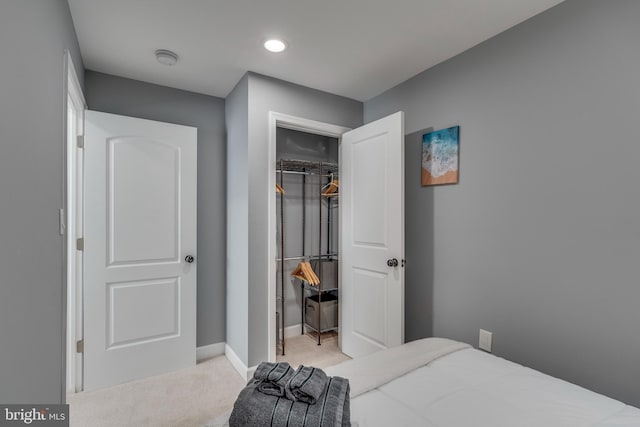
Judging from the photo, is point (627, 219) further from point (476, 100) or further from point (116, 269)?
point (116, 269)

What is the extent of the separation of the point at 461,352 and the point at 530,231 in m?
0.86

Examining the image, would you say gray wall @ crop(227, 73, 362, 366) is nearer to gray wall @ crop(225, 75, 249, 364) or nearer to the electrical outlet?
gray wall @ crop(225, 75, 249, 364)

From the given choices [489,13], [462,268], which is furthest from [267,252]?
[489,13]

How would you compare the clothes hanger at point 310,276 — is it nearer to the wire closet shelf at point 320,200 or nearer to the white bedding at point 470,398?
the wire closet shelf at point 320,200

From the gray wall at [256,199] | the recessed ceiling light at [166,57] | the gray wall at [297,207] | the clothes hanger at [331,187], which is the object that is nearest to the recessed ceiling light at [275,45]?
the gray wall at [256,199]

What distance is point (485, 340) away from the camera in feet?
6.73

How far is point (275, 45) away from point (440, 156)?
146 cm

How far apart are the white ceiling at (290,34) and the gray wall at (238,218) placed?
1.02ft

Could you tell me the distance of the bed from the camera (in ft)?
3.36

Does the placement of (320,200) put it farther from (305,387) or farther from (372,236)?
(305,387)

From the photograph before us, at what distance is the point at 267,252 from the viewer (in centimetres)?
253

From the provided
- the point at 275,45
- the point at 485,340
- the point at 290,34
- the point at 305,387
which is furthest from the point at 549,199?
the point at 275,45

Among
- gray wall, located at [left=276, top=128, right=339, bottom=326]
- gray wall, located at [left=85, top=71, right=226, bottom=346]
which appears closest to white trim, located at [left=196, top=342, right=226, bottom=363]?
gray wall, located at [left=85, top=71, right=226, bottom=346]

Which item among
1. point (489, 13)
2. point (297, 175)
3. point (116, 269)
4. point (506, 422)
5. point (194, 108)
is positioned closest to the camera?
point (506, 422)
